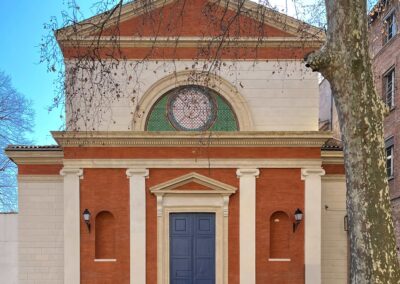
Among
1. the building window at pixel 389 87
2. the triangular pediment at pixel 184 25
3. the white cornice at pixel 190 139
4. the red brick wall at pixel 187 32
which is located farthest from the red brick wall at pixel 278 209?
the building window at pixel 389 87

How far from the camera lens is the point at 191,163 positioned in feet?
38.4

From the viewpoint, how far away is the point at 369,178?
550 cm

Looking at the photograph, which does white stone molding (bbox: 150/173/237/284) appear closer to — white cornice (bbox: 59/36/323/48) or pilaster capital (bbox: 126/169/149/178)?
pilaster capital (bbox: 126/169/149/178)

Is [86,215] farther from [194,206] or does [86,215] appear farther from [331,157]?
[331,157]

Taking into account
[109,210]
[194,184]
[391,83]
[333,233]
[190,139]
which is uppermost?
[391,83]

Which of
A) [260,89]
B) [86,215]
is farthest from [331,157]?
[86,215]

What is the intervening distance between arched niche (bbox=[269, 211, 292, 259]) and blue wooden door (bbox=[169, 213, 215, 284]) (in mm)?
1637

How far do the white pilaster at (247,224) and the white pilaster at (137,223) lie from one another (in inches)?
101

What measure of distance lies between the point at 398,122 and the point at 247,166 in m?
7.58

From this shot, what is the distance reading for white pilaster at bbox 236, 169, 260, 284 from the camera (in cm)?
1155

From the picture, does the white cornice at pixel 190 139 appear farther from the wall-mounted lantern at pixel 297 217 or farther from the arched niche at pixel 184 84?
the wall-mounted lantern at pixel 297 217

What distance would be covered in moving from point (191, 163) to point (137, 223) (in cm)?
214

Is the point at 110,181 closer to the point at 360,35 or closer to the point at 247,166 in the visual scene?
the point at 247,166

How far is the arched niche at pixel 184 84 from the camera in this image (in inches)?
474
